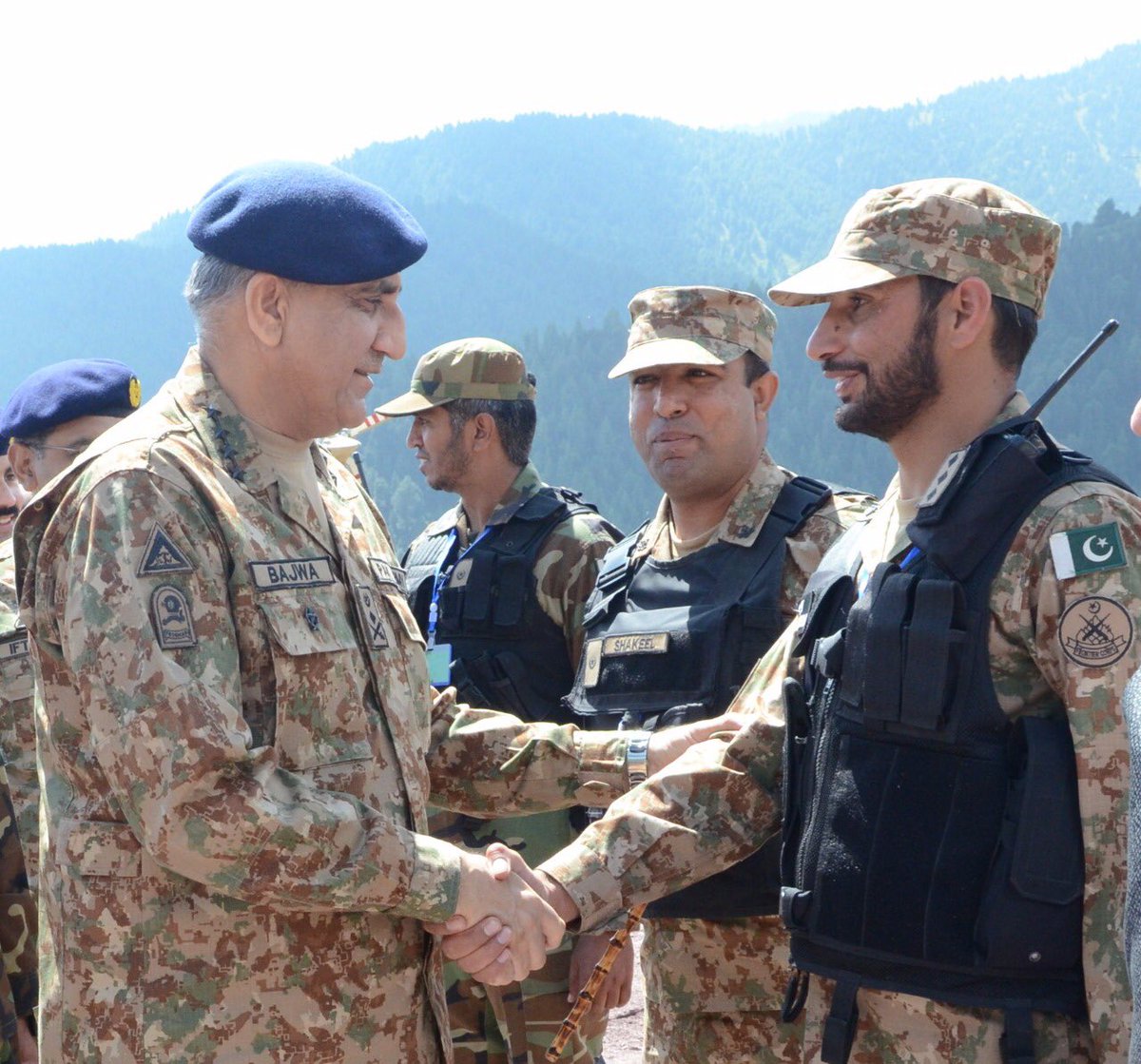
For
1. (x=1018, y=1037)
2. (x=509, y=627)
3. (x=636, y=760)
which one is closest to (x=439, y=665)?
(x=509, y=627)

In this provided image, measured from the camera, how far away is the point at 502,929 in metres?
2.76

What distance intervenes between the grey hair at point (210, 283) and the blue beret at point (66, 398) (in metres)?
1.80

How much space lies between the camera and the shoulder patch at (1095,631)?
7.66 ft

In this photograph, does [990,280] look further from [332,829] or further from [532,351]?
[532,351]

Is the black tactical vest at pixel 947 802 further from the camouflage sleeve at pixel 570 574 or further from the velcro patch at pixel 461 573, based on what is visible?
the velcro patch at pixel 461 573

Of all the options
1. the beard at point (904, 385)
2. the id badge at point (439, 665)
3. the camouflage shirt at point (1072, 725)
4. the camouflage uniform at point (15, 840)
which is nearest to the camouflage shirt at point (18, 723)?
the camouflage uniform at point (15, 840)

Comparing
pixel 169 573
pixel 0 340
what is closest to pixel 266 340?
pixel 169 573

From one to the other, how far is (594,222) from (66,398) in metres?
110

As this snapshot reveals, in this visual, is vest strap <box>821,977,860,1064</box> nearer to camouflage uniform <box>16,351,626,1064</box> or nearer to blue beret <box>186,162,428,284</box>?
camouflage uniform <box>16,351,626,1064</box>

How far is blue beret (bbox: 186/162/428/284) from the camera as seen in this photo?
259 cm

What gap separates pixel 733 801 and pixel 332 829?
1039mm

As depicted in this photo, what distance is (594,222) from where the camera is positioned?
111500 millimetres

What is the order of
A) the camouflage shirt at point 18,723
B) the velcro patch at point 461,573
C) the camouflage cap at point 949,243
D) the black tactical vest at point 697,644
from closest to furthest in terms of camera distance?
the camouflage cap at point 949,243 < the black tactical vest at point 697,644 < the camouflage shirt at point 18,723 < the velcro patch at point 461,573

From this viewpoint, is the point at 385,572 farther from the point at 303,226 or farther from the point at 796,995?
the point at 796,995
